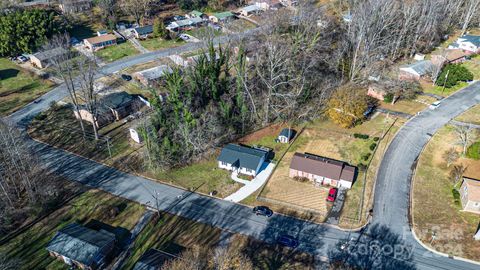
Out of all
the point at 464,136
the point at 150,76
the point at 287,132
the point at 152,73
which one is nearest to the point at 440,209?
the point at 464,136

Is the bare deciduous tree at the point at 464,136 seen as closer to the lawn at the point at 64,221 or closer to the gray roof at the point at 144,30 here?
the lawn at the point at 64,221

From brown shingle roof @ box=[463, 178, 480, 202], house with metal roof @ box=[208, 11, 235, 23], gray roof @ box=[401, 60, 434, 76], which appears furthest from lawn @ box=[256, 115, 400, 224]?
house with metal roof @ box=[208, 11, 235, 23]

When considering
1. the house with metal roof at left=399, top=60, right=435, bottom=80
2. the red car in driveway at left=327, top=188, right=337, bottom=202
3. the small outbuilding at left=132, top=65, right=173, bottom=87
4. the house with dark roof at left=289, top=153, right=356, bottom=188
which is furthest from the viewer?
the house with metal roof at left=399, top=60, right=435, bottom=80

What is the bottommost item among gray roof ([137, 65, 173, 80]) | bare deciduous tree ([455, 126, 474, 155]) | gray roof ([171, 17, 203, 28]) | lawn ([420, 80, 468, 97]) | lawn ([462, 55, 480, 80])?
bare deciduous tree ([455, 126, 474, 155])

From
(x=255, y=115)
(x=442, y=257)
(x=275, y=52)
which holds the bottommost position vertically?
(x=442, y=257)

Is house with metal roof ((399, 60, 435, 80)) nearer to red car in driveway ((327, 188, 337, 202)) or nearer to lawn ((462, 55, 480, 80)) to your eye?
lawn ((462, 55, 480, 80))

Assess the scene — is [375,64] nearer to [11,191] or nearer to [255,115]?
[255,115]

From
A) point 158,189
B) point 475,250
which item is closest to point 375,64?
point 475,250
